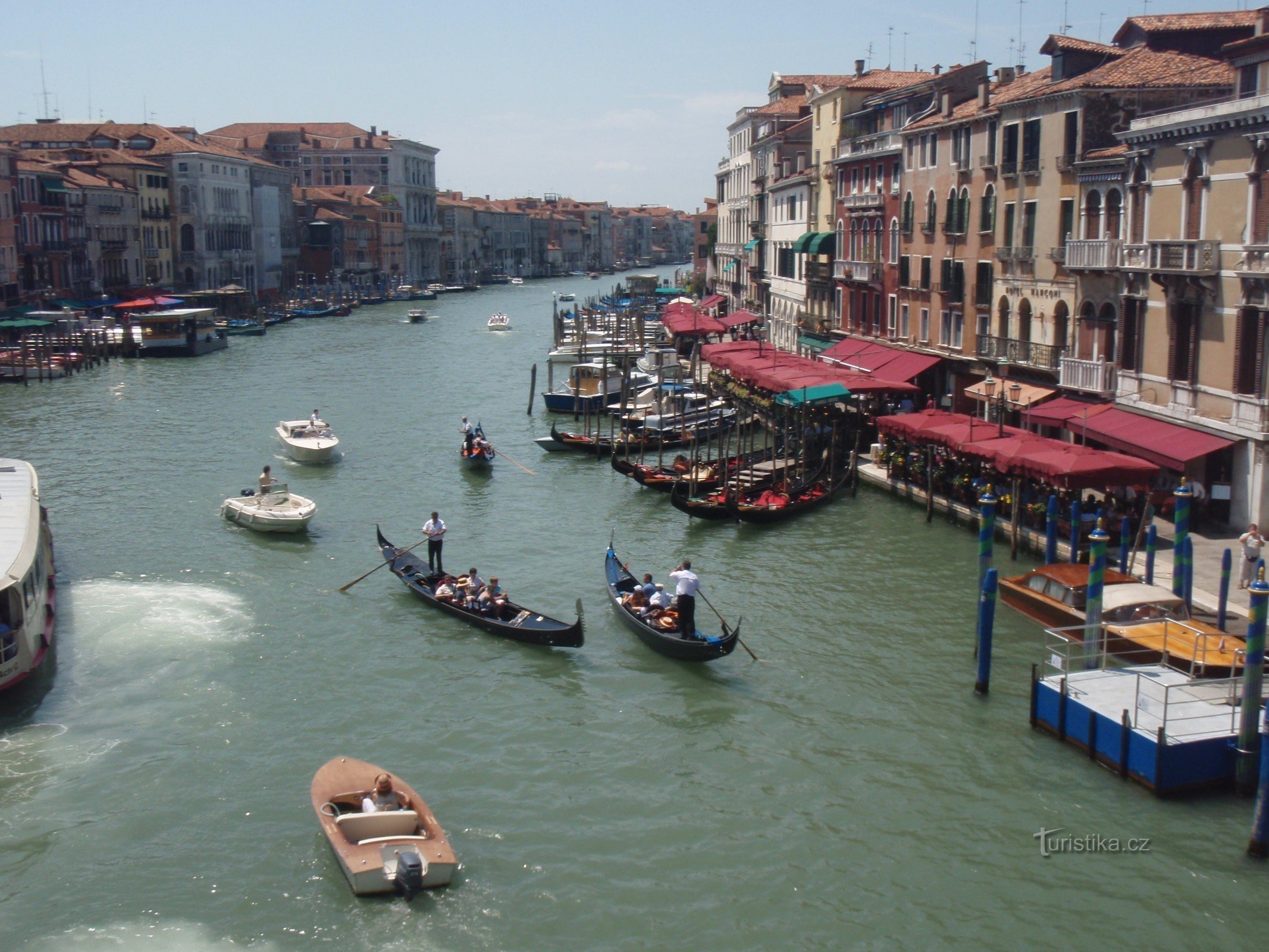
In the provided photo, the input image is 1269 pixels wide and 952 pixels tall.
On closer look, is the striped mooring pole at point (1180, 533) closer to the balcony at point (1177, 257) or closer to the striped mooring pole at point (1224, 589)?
the striped mooring pole at point (1224, 589)

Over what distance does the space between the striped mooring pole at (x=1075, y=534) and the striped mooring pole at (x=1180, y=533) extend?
2.14 meters

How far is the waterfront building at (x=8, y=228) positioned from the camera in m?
56.7

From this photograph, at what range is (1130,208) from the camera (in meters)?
22.6

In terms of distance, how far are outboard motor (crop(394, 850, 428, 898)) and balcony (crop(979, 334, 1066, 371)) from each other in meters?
18.6

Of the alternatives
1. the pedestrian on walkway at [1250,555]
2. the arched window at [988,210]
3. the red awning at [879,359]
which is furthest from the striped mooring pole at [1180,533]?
the red awning at [879,359]

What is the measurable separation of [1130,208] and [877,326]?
14.3 meters

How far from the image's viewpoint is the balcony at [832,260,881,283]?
36531 millimetres

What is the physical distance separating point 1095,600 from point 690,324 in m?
38.8

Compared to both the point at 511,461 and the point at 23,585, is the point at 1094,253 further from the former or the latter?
the point at 23,585

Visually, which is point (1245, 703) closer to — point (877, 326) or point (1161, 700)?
point (1161, 700)

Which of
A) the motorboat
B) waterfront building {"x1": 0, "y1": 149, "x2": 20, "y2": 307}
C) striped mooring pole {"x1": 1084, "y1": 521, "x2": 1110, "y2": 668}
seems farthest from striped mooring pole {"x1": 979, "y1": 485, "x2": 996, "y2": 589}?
waterfront building {"x1": 0, "y1": 149, "x2": 20, "y2": 307}

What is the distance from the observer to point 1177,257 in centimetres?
2056

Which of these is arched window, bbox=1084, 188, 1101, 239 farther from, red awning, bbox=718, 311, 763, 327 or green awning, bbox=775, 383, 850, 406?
red awning, bbox=718, 311, 763, 327

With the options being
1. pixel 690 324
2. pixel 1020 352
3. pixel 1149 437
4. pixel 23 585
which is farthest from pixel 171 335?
pixel 1149 437
